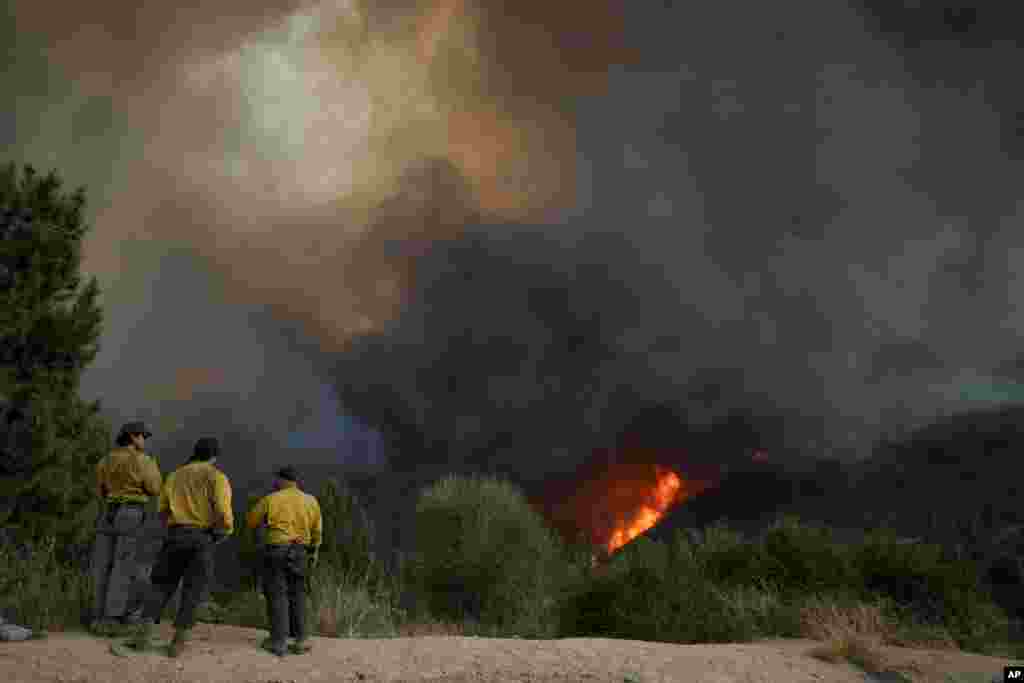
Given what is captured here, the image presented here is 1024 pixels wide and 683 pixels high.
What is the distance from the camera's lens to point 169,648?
12484 mm

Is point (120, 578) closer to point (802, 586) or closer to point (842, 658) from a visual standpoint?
point (842, 658)

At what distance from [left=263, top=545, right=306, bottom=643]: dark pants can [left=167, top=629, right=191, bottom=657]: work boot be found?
1.15 meters

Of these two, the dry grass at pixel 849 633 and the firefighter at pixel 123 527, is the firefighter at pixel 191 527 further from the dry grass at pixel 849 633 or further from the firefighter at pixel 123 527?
the dry grass at pixel 849 633

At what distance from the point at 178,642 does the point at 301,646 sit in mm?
1644

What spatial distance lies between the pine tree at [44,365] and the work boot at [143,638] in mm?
10480

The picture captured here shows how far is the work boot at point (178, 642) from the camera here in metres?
12.4

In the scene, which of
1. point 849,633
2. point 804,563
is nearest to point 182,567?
point 849,633

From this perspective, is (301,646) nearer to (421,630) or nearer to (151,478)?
(151,478)

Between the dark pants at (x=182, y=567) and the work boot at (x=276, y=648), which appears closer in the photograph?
the work boot at (x=276, y=648)

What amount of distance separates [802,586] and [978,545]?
4505 inches

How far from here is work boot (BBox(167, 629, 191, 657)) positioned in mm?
12383

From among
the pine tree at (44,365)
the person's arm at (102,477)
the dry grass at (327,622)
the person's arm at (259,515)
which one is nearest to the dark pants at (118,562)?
the person's arm at (102,477)

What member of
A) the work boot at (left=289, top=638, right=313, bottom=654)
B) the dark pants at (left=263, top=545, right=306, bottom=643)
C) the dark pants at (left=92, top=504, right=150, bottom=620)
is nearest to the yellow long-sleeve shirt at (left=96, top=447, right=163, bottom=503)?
the dark pants at (left=92, top=504, right=150, bottom=620)

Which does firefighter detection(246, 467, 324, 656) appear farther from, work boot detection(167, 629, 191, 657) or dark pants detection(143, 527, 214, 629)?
work boot detection(167, 629, 191, 657)
